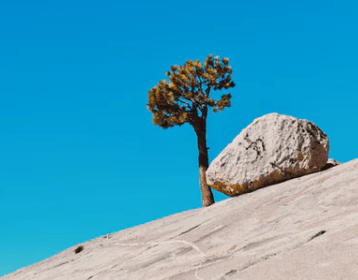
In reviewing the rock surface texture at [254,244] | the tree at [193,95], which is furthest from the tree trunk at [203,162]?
the rock surface texture at [254,244]

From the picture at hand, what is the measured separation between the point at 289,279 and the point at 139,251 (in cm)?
643

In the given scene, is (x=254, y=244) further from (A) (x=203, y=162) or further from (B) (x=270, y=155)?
(A) (x=203, y=162)

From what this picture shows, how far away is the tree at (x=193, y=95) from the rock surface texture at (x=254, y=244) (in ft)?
32.4

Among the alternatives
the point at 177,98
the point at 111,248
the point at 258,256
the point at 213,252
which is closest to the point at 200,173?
the point at 177,98

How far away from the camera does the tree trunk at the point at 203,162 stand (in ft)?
80.5

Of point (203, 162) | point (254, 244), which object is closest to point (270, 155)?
point (254, 244)

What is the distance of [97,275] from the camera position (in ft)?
38.0

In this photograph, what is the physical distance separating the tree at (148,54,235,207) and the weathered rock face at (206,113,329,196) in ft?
25.8

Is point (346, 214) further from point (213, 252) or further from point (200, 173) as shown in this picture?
point (200, 173)

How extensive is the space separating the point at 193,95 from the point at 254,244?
17.3 metres

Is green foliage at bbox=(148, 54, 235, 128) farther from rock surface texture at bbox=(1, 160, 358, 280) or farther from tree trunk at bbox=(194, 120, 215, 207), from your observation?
rock surface texture at bbox=(1, 160, 358, 280)

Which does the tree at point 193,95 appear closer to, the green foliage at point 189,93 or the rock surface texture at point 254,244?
the green foliage at point 189,93

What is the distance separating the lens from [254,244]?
9.30 metres

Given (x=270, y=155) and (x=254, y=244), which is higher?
(x=270, y=155)
